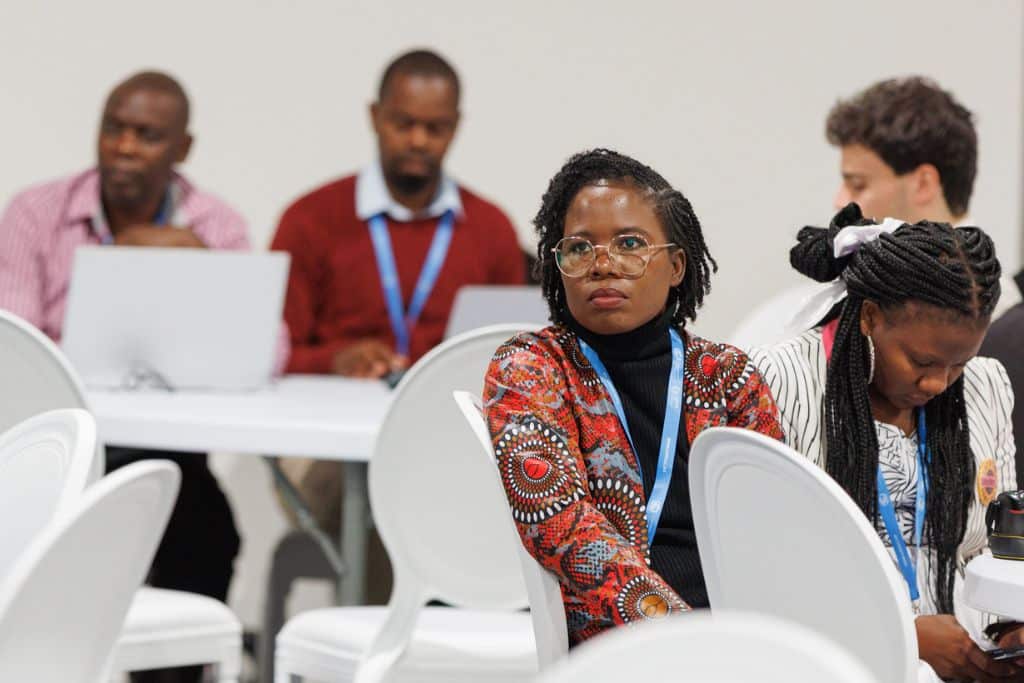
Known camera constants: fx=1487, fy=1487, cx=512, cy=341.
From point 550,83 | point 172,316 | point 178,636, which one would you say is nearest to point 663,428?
point 178,636

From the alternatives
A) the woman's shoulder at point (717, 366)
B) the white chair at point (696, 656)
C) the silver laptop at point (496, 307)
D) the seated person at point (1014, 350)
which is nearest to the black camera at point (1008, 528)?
the woman's shoulder at point (717, 366)

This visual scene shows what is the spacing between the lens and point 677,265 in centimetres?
196

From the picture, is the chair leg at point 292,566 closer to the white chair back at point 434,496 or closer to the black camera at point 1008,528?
the white chair back at point 434,496

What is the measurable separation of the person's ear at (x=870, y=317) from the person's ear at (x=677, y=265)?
29cm

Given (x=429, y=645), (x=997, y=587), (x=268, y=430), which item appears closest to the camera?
(x=997, y=587)

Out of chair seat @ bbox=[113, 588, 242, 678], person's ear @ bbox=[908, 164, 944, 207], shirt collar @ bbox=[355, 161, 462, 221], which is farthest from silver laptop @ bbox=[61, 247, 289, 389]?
person's ear @ bbox=[908, 164, 944, 207]

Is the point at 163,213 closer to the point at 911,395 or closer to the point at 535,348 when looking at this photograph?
the point at 535,348

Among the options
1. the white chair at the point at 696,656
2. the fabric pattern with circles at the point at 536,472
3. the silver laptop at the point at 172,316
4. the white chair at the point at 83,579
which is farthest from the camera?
the silver laptop at the point at 172,316

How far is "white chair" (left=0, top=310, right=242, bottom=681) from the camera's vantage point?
2529mm

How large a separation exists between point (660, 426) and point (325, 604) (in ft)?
10.2

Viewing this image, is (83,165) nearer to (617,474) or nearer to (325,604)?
(325,604)

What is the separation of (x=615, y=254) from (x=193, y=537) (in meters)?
2.01

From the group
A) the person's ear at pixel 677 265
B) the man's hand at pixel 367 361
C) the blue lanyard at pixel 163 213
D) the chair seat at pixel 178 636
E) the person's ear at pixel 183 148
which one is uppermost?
the person's ear at pixel 677 265

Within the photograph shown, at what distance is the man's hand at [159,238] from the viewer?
3.60 m
